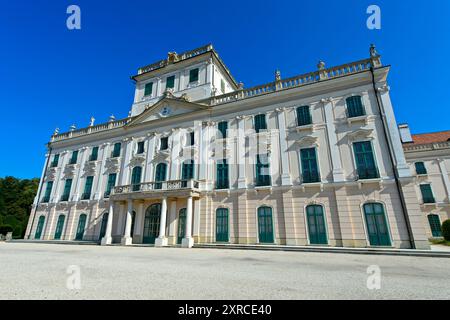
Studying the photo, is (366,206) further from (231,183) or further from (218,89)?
(218,89)

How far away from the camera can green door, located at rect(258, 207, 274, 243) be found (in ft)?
50.4

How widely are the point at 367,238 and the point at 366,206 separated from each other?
1.84 metres

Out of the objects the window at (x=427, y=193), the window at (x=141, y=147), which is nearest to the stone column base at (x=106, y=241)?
the window at (x=141, y=147)

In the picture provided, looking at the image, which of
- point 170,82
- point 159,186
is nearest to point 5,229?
point 159,186

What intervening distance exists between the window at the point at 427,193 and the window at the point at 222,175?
73.7 feet

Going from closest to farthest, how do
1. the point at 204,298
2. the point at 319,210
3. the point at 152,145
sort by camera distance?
1. the point at 204,298
2. the point at 319,210
3. the point at 152,145

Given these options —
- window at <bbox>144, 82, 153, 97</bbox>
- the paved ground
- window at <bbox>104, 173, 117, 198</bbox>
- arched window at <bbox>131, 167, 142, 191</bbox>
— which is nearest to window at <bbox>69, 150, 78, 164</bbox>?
window at <bbox>104, 173, 117, 198</bbox>

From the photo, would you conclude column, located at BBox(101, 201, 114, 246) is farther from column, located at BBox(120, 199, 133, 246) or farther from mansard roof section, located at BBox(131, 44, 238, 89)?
mansard roof section, located at BBox(131, 44, 238, 89)

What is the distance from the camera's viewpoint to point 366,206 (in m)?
13.7

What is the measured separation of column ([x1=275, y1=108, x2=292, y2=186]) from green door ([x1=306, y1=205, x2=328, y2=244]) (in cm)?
223

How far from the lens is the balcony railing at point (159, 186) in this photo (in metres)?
17.8
